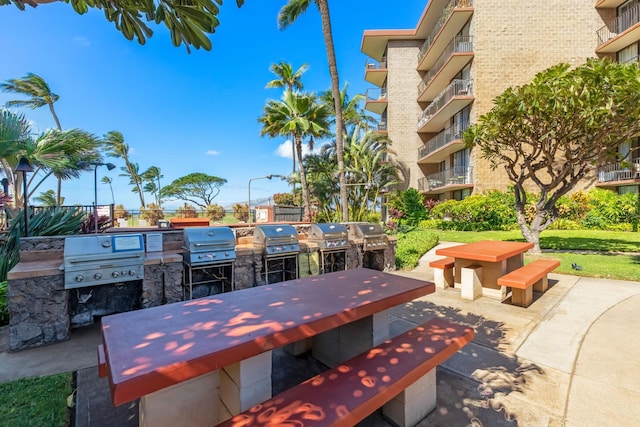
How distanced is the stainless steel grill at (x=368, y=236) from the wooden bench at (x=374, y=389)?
4.38 meters

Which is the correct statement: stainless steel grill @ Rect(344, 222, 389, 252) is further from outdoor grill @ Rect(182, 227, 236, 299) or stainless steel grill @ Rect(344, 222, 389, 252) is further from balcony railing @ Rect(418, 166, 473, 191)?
balcony railing @ Rect(418, 166, 473, 191)

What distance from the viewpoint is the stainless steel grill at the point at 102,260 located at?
13.2 feet

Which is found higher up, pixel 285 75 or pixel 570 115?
pixel 285 75

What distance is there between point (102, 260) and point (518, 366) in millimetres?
5678

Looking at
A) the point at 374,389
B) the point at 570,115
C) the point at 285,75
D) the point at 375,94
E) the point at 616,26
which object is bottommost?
the point at 374,389

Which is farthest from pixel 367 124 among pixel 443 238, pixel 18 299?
pixel 18 299

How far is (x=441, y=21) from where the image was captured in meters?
19.8

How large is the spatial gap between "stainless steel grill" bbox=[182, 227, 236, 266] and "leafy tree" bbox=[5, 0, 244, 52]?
141 inches

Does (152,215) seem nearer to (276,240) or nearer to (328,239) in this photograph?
(276,240)

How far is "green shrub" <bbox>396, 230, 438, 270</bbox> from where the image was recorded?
873 cm

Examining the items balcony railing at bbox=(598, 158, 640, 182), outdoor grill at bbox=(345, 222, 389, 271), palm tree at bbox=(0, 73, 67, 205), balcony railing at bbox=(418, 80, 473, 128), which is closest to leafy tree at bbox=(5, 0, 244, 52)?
outdoor grill at bbox=(345, 222, 389, 271)

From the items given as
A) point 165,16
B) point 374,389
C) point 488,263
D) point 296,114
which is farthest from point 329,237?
point 296,114

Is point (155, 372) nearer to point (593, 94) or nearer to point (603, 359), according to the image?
point (603, 359)

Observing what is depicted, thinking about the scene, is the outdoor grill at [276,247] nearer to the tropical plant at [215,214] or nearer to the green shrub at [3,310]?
the green shrub at [3,310]
